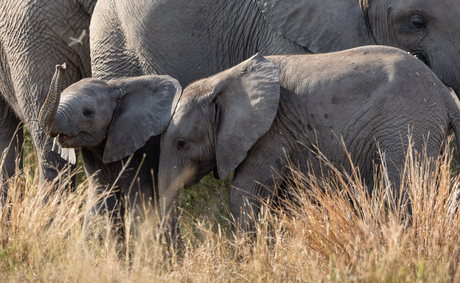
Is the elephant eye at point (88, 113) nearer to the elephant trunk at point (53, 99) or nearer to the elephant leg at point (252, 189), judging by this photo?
the elephant trunk at point (53, 99)

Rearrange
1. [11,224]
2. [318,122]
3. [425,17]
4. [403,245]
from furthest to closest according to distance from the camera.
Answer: [425,17] → [318,122] → [11,224] → [403,245]

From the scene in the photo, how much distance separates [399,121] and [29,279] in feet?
6.79

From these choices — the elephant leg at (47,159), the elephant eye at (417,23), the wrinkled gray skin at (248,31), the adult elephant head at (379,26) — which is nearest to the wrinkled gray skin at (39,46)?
the elephant leg at (47,159)

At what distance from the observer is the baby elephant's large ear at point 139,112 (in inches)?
164

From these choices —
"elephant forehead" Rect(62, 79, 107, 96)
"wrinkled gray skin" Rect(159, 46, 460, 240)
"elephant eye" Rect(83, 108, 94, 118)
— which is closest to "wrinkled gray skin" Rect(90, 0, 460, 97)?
"wrinkled gray skin" Rect(159, 46, 460, 240)

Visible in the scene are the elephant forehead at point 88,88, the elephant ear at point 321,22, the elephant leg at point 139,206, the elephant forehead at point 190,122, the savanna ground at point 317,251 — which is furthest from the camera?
the elephant ear at point 321,22

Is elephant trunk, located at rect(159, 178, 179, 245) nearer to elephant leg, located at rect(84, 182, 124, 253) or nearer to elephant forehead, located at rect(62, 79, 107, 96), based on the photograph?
elephant leg, located at rect(84, 182, 124, 253)

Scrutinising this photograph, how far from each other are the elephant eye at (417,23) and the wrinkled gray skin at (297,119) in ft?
1.69

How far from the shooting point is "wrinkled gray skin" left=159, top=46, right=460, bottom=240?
3.58 metres

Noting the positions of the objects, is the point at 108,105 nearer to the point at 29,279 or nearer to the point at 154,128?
the point at 154,128

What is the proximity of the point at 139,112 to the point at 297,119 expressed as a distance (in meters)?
1.08

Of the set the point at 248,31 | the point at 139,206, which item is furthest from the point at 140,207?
the point at 248,31

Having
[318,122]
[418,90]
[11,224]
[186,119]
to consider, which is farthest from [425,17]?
[11,224]

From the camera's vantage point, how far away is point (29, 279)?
308 cm
